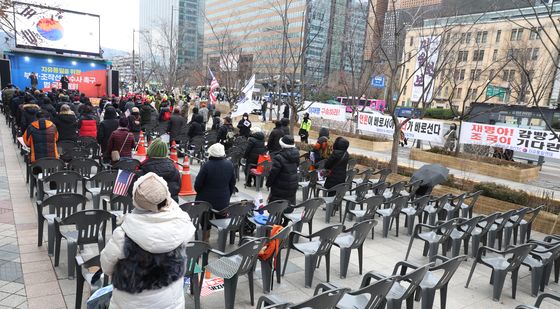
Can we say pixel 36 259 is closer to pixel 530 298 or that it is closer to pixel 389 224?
pixel 389 224

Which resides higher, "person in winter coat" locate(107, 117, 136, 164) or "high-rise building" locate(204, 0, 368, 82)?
"high-rise building" locate(204, 0, 368, 82)

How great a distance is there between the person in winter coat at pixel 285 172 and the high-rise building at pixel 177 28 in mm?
20188

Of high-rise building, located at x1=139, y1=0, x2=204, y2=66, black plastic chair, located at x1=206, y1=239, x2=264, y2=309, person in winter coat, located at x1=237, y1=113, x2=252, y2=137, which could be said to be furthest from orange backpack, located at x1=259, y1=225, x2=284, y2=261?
high-rise building, located at x1=139, y1=0, x2=204, y2=66

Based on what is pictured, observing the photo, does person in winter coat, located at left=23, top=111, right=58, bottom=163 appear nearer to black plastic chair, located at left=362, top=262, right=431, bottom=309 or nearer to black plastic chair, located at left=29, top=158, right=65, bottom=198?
black plastic chair, located at left=29, top=158, right=65, bottom=198

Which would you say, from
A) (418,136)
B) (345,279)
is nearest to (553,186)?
(418,136)

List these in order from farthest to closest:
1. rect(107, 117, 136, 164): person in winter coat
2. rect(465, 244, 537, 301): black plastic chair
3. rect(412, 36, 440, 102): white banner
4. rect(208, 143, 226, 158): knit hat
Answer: rect(412, 36, 440, 102): white banner
rect(107, 117, 136, 164): person in winter coat
rect(208, 143, 226, 158): knit hat
rect(465, 244, 537, 301): black plastic chair

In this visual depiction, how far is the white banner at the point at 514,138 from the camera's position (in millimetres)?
12936

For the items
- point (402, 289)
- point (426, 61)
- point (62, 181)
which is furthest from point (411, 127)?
point (62, 181)

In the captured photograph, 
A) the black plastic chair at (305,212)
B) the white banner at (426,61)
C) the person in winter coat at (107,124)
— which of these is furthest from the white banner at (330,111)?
the black plastic chair at (305,212)

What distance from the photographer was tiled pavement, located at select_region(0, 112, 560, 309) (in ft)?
13.9

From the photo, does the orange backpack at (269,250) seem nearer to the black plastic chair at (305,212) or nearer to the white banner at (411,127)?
the black plastic chair at (305,212)

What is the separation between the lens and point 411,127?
1698cm

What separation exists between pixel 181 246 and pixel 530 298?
503cm

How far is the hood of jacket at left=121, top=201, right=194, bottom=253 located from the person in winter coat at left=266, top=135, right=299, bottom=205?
13.2 ft
